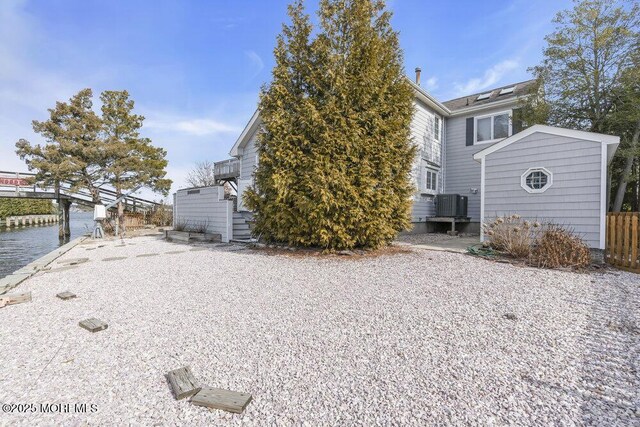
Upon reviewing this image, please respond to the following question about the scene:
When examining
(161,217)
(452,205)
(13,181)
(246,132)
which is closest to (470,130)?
(452,205)

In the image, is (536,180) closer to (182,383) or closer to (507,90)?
(507,90)

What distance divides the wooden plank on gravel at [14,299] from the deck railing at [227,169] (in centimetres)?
1539

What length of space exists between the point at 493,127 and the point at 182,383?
14448 millimetres

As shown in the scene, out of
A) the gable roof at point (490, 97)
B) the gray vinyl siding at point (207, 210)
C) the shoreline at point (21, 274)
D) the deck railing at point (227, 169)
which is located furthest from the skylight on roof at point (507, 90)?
the shoreline at point (21, 274)

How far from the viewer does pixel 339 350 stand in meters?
2.52

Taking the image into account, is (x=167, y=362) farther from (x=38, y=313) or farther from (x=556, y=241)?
(x=556, y=241)

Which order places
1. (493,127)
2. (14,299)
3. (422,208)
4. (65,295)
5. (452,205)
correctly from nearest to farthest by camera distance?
(14,299) < (65,295) < (452,205) < (422,208) < (493,127)

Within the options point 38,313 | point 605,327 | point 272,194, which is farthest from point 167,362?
point 272,194

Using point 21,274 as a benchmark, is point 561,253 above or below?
above

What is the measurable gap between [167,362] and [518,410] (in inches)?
97.4

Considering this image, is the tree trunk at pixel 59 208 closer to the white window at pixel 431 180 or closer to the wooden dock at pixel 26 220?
the wooden dock at pixel 26 220

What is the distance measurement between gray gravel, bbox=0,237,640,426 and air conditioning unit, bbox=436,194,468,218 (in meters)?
7.31

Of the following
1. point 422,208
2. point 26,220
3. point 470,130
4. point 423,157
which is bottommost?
point 26,220

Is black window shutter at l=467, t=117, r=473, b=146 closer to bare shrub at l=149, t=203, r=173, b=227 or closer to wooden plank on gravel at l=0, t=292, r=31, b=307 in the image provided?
wooden plank on gravel at l=0, t=292, r=31, b=307
